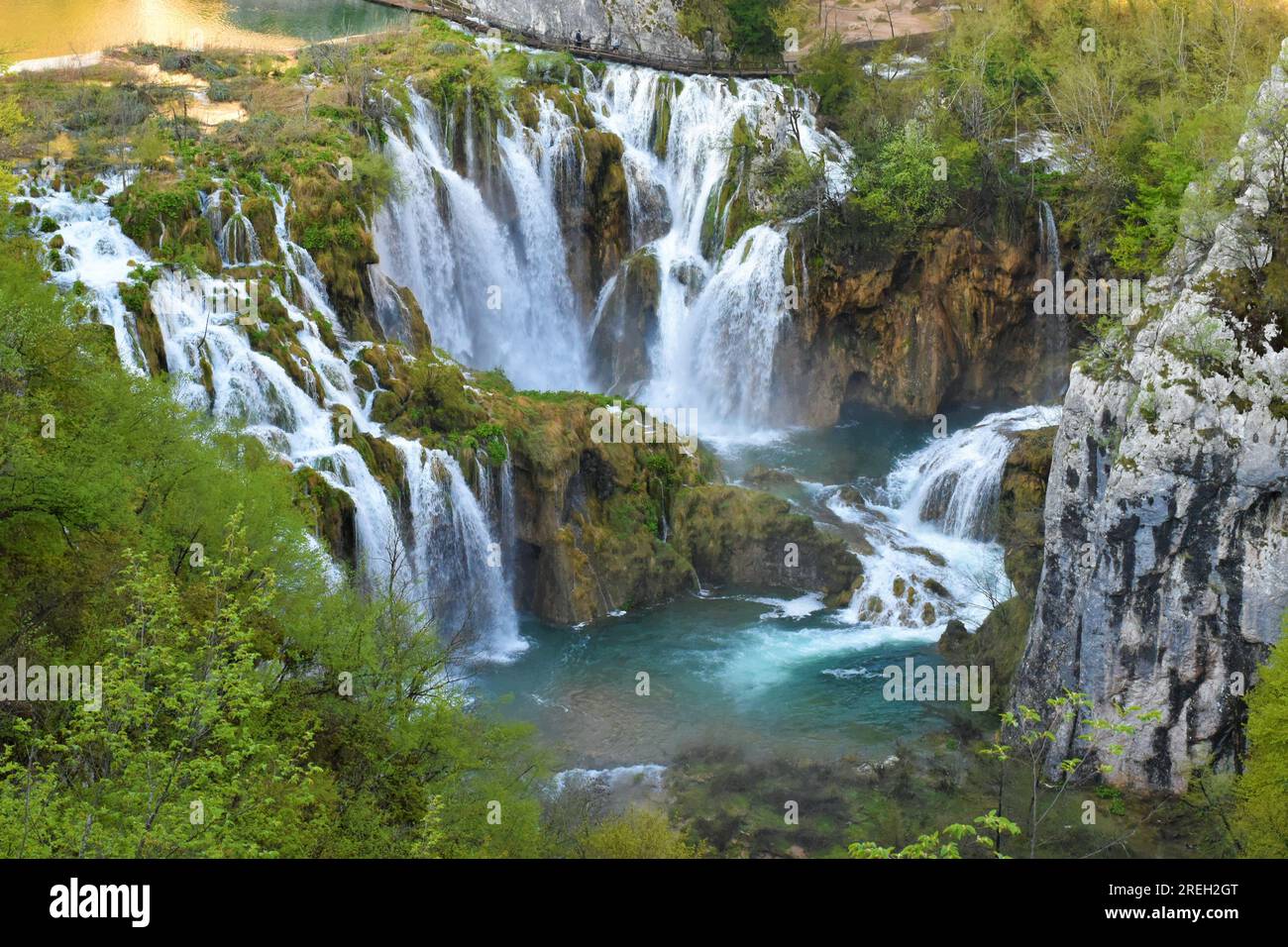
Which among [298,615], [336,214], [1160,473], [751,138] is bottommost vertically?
[298,615]

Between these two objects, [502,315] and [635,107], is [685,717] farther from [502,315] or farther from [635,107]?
[635,107]

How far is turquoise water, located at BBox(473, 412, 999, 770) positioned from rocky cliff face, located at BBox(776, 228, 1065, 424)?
9091mm

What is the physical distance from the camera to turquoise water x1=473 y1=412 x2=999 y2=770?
84.6 ft

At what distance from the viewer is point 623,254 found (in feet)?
141

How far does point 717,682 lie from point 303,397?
456 inches

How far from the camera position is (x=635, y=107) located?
4391 centimetres

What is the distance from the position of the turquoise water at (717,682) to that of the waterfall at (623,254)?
32.8 feet

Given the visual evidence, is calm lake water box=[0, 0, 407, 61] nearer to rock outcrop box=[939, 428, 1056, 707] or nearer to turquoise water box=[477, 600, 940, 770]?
turquoise water box=[477, 600, 940, 770]

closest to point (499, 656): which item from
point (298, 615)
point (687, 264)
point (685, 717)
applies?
point (685, 717)

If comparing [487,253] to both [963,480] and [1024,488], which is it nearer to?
[963,480]

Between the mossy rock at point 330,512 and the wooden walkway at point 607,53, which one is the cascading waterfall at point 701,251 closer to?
the wooden walkway at point 607,53

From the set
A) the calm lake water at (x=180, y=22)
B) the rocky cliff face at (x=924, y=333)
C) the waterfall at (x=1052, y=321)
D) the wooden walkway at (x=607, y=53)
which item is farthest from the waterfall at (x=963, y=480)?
the calm lake water at (x=180, y=22)

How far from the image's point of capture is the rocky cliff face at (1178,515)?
73.8 ft
